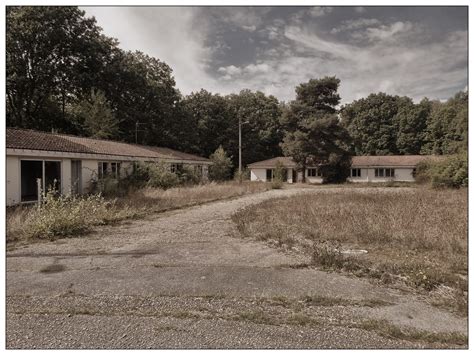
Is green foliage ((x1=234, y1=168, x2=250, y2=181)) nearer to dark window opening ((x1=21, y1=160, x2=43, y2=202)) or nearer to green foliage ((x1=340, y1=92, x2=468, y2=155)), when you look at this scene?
green foliage ((x1=340, y1=92, x2=468, y2=155))

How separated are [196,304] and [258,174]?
3783 centimetres

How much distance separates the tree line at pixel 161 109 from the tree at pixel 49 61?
0.08 meters

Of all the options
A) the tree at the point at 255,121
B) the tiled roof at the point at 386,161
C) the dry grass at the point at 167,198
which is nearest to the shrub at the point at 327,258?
the dry grass at the point at 167,198

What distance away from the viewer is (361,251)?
634 centimetres

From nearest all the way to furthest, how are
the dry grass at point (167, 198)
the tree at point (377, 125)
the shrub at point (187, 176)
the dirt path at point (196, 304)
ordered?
the dirt path at point (196, 304)
the dry grass at point (167, 198)
the shrub at point (187, 176)
the tree at point (377, 125)

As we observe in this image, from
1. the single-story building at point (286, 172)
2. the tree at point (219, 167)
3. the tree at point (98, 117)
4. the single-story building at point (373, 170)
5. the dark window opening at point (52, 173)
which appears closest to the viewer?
the dark window opening at point (52, 173)

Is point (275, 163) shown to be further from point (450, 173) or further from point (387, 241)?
point (387, 241)

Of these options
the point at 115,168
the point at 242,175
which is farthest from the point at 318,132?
the point at 115,168

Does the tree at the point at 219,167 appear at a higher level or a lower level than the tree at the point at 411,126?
lower

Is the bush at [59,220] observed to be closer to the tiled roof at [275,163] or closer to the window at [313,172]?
the tiled roof at [275,163]

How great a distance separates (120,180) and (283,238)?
13327 mm

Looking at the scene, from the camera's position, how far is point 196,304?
153 inches

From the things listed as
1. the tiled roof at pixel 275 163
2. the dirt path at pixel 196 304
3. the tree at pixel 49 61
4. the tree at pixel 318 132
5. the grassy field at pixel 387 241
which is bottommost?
the dirt path at pixel 196 304

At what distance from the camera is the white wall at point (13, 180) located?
12.0 metres
